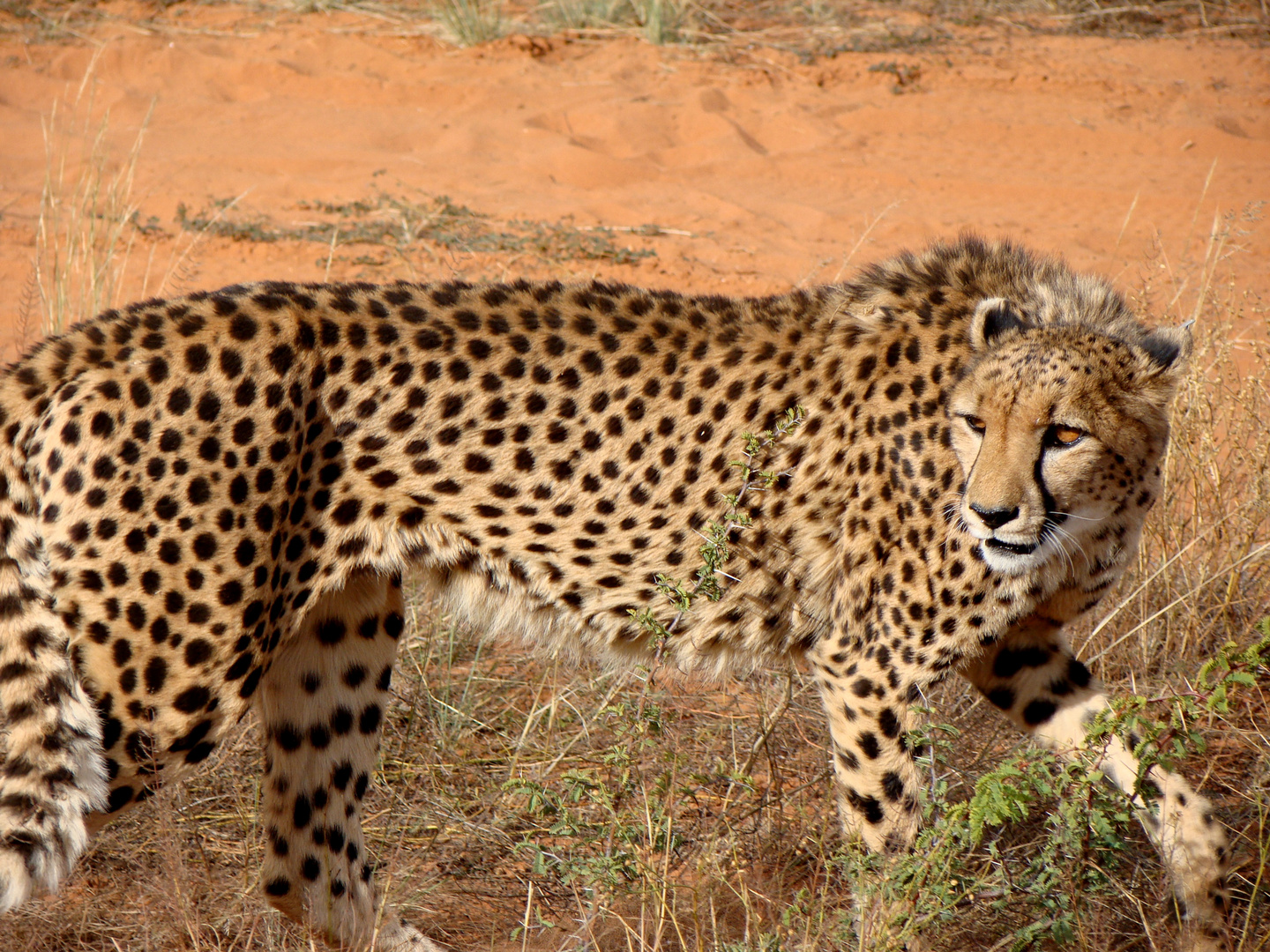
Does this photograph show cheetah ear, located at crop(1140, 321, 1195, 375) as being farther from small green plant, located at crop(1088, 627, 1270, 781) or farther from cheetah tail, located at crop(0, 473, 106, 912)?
cheetah tail, located at crop(0, 473, 106, 912)

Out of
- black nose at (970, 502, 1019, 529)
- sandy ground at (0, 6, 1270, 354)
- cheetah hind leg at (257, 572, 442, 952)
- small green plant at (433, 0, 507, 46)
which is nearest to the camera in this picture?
black nose at (970, 502, 1019, 529)

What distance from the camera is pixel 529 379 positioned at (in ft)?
9.87

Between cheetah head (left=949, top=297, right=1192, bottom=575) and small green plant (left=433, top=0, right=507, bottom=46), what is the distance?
8557 millimetres

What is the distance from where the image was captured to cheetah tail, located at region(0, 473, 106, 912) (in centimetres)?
255

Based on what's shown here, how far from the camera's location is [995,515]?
2695 millimetres

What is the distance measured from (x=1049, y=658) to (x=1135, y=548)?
320 millimetres

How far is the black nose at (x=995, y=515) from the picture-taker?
2.69m

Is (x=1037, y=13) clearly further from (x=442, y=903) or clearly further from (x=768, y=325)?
(x=442, y=903)

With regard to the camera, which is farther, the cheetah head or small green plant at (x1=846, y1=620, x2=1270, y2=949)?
the cheetah head

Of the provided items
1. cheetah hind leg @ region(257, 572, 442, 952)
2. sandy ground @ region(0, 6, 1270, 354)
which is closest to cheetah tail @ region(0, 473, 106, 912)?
cheetah hind leg @ region(257, 572, 442, 952)

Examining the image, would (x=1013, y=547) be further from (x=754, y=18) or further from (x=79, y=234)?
(x=754, y=18)

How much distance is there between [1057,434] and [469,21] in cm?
889

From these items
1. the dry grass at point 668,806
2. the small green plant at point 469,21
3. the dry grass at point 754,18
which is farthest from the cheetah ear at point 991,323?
the small green plant at point 469,21

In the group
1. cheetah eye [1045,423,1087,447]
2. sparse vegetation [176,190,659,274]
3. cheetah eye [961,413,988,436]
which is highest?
cheetah eye [1045,423,1087,447]
